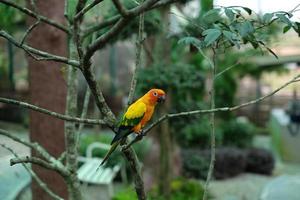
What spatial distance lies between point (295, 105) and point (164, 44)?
20.0 ft

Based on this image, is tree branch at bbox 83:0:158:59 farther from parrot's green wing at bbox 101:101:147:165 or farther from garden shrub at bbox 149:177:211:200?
garden shrub at bbox 149:177:211:200

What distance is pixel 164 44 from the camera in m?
6.64

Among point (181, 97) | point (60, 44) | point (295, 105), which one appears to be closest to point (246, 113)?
point (295, 105)

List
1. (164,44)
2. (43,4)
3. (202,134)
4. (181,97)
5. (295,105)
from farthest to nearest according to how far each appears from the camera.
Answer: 1. (295,105)
2. (202,134)
3. (181,97)
4. (164,44)
5. (43,4)

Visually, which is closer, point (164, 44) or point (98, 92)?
point (98, 92)

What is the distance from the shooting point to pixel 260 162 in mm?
9969

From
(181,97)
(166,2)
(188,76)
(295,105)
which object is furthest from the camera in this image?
(295,105)

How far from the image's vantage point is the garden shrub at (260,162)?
9.94 meters

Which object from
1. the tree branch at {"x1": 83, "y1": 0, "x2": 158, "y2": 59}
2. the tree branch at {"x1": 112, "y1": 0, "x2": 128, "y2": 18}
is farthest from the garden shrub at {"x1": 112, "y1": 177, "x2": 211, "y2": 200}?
the tree branch at {"x1": 112, "y1": 0, "x2": 128, "y2": 18}

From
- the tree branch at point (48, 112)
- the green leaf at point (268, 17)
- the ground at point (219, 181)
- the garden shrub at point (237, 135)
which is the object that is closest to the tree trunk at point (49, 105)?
the ground at point (219, 181)

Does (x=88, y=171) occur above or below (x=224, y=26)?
below

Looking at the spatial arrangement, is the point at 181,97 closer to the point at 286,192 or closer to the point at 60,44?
the point at 286,192

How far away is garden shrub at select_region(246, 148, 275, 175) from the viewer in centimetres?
994

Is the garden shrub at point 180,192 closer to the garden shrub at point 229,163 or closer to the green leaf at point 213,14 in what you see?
the garden shrub at point 229,163
